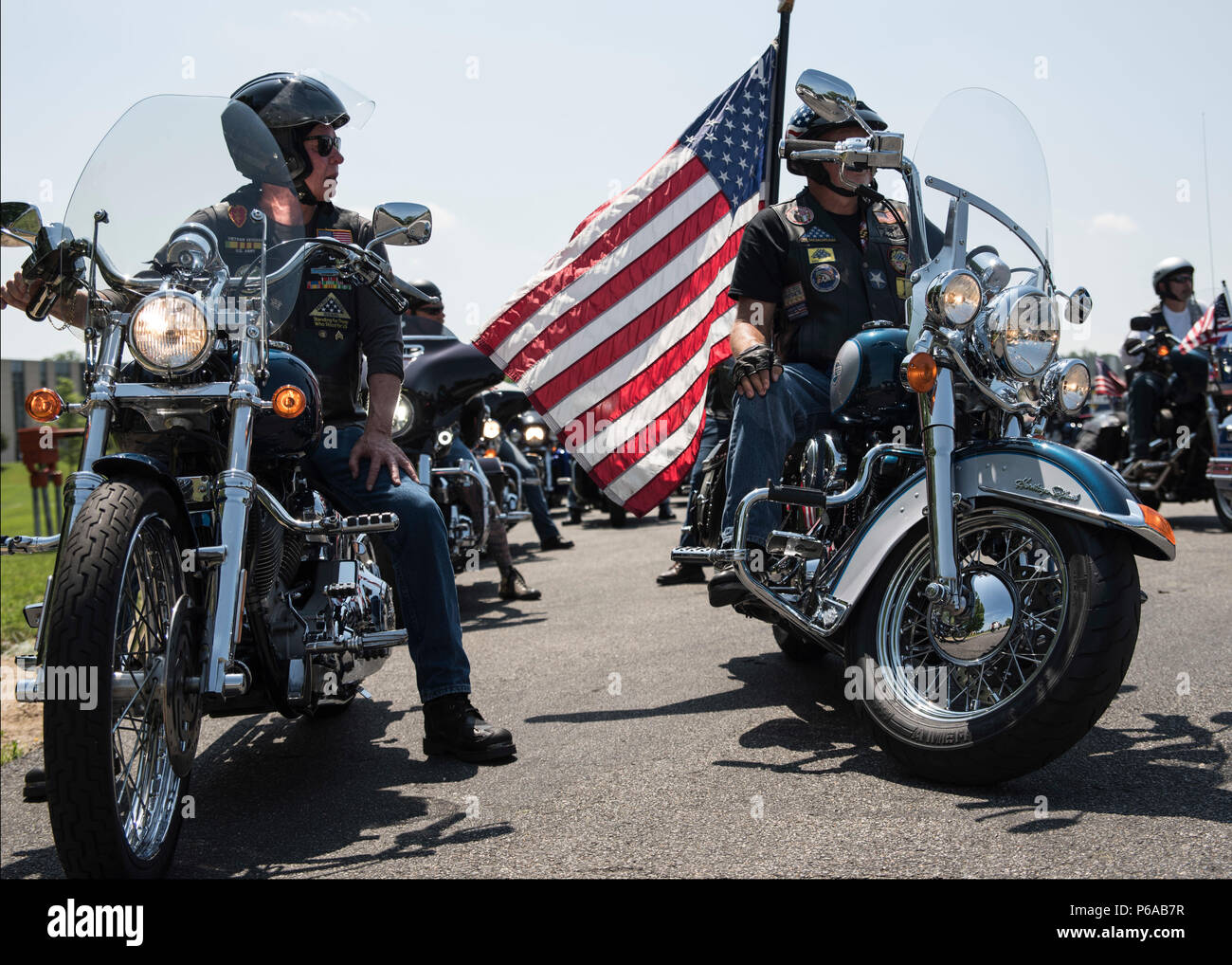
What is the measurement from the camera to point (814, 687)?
418 cm

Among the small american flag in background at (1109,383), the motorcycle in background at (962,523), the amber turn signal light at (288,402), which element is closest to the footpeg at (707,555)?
the motorcycle in background at (962,523)

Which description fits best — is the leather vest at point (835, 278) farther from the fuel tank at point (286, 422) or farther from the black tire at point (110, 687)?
the black tire at point (110, 687)

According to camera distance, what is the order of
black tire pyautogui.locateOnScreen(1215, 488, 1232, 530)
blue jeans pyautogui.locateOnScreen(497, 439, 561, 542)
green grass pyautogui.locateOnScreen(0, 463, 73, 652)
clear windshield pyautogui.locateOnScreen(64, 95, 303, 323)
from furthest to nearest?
1. blue jeans pyautogui.locateOnScreen(497, 439, 561, 542)
2. black tire pyautogui.locateOnScreen(1215, 488, 1232, 530)
3. green grass pyautogui.locateOnScreen(0, 463, 73, 652)
4. clear windshield pyautogui.locateOnScreen(64, 95, 303, 323)

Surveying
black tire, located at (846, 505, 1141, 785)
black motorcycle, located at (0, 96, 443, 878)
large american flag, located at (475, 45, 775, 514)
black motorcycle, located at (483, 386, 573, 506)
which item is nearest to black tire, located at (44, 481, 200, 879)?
black motorcycle, located at (0, 96, 443, 878)

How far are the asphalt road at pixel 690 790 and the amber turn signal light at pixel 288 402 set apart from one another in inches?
42.7

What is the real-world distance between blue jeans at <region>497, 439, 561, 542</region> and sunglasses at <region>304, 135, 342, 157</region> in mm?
5980

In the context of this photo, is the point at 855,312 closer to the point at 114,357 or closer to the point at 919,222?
the point at 919,222

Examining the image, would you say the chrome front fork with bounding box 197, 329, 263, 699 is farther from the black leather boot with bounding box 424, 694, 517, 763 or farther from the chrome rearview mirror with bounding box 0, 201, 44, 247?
the black leather boot with bounding box 424, 694, 517, 763

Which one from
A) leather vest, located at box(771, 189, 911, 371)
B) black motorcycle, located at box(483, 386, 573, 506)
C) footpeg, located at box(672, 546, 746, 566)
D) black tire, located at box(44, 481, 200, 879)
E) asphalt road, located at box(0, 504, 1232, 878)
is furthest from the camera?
black motorcycle, located at box(483, 386, 573, 506)

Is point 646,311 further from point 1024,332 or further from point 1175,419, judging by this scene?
point 1175,419

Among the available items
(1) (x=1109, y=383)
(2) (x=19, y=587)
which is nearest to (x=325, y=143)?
(2) (x=19, y=587)

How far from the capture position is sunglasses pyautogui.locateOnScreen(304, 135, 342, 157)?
3.84 metres

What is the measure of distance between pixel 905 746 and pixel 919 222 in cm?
154
